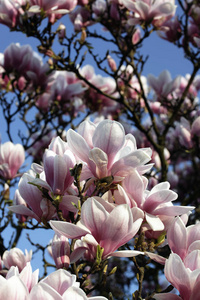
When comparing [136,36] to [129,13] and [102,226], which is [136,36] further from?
[102,226]

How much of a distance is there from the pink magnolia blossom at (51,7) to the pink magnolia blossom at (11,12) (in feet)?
0.40

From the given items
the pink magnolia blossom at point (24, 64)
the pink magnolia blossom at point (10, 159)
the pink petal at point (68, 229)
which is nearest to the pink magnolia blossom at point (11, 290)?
the pink petal at point (68, 229)

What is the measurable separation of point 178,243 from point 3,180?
2.18 meters

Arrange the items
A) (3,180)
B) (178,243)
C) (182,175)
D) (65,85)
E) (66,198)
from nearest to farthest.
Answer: (178,243)
(66,198)
(3,180)
(65,85)
(182,175)

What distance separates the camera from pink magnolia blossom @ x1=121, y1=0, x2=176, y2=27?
10.5 feet

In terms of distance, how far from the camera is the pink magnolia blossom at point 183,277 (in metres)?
1.04

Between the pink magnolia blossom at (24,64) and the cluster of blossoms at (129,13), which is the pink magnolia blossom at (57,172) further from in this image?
the pink magnolia blossom at (24,64)

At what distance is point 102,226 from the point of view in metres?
1.11

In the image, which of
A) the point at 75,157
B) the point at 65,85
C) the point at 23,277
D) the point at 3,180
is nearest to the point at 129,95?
the point at 65,85

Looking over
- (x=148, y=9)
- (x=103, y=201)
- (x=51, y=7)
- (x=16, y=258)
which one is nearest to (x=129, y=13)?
(x=148, y=9)

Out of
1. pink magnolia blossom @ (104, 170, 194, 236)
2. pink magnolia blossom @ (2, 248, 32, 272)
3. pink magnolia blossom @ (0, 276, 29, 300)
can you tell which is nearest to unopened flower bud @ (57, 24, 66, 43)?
pink magnolia blossom @ (2, 248, 32, 272)

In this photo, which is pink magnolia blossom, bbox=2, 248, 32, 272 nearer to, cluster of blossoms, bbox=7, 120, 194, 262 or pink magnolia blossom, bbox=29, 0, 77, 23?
cluster of blossoms, bbox=7, 120, 194, 262

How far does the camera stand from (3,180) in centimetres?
312

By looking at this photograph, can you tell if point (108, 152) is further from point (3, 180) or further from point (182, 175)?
point (182, 175)
